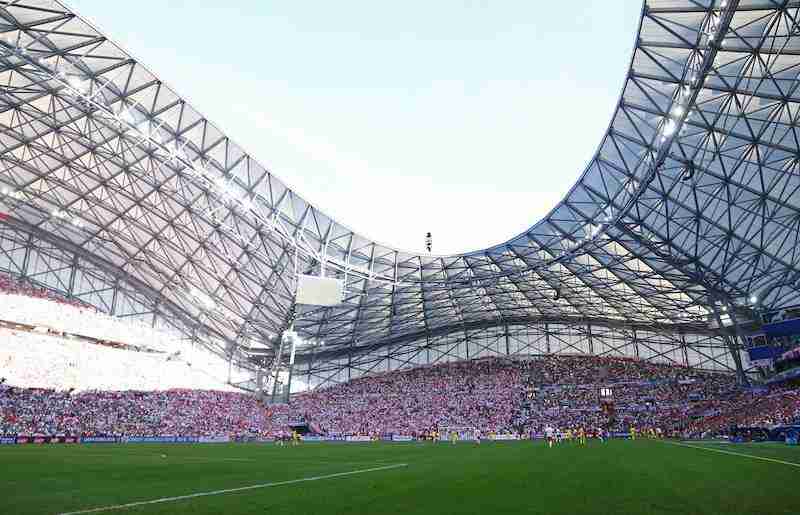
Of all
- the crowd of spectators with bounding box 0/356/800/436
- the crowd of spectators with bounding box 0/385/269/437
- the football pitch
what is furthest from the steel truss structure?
the football pitch

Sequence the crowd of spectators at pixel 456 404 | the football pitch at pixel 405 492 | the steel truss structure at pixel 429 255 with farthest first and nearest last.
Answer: the crowd of spectators at pixel 456 404 < the steel truss structure at pixel 429 255 < the football pitch at pixel 405 492

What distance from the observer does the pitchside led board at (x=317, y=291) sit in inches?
1335

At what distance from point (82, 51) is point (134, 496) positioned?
29.6 metres

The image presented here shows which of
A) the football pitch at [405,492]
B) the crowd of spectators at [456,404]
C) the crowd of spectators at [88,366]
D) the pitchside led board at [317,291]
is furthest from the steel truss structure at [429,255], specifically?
the football pitch at [405,492]

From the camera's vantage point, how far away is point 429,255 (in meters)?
44.6

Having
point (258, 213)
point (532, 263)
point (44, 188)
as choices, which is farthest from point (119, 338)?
point (532, 263)

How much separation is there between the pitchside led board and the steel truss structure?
3.36 metres

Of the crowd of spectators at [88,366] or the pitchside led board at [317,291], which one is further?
the crowd of spectators at [88,366]

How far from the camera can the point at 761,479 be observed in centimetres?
905

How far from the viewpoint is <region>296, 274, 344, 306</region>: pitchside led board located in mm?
33906

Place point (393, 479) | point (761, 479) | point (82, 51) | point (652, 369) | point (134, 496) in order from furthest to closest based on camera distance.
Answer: point (652, 369)
point (82, 51)
point (393, 479)
point (761, 479)
point (134, 496)

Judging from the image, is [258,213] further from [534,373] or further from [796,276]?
[534,373]

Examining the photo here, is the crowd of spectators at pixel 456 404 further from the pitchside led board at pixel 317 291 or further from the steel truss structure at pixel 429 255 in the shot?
the pitchside led board at pixel 317 291

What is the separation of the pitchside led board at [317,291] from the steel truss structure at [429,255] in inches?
132
